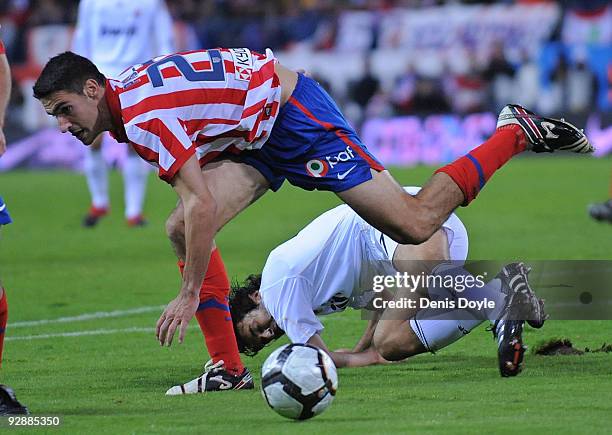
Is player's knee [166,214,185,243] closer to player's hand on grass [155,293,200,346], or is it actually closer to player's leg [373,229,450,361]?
player's hand on grass [155,293,200,346]

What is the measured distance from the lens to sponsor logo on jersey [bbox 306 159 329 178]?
6.37 metres

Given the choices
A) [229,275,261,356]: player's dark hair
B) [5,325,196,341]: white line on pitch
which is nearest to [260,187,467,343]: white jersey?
[229,275,261,356]: player's dark hair

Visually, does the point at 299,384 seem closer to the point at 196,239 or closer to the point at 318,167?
the point at 196,239

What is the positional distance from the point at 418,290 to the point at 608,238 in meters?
5.77

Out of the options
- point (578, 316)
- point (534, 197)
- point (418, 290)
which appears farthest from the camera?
point (534, 197)

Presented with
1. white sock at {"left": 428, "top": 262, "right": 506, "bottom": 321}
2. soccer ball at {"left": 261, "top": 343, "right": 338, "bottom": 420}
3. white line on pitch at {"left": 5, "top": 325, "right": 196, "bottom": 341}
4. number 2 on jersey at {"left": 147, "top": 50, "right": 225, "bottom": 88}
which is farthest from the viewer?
white line on pitch at {"left": 5, "top": 325, "right": 196, "bottom": 341}

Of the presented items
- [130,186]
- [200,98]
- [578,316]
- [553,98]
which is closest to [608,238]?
[578,316]

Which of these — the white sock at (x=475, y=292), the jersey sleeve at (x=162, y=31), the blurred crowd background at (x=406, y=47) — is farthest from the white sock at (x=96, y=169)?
the blurred crowd background at (x=406, y=47)

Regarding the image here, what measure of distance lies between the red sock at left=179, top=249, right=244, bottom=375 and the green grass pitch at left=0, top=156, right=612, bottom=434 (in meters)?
0.23

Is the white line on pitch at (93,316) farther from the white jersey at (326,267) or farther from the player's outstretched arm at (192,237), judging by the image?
the player's outstretched arm at (192,237)

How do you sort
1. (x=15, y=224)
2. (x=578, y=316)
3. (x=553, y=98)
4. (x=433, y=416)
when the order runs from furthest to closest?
(x=553, y=98) → (x=15, y=224) → (x=578, y=316) → (x=433, y=416)

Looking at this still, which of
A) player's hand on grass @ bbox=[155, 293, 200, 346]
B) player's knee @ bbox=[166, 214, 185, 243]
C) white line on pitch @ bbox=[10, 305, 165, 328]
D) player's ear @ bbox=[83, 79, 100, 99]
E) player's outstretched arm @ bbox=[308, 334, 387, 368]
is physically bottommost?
white line on pitch @ bbox=[10, 305, 165, 328]

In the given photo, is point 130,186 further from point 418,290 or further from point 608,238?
point 418,290

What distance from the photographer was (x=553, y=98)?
24.5m
